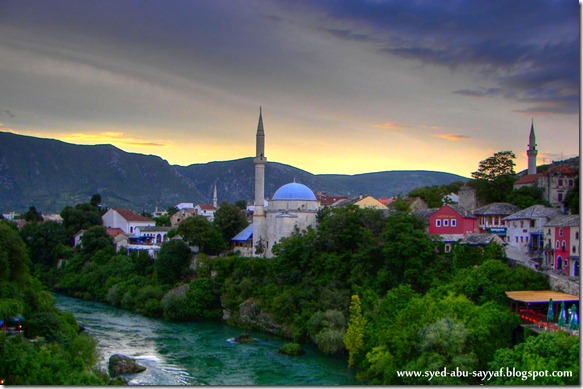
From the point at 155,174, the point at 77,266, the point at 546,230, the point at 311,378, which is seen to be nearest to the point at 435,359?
the point at 311,378

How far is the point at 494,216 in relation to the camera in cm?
2039

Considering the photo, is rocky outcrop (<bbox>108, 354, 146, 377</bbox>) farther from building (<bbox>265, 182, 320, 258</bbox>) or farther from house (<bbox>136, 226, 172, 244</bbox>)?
house (<bbox>136, 226, 172, 244</bbox>)

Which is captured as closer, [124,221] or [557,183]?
[557,183]

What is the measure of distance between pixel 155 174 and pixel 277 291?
39.6 m

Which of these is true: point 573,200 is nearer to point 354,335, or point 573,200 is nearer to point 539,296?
point 539,296

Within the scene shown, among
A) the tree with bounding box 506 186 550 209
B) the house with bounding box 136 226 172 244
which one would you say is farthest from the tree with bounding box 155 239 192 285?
the tree with bounding box 506 186 550 209

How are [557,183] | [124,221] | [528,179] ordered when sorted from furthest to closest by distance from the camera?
1. [124,221]
2. [528,179]
3. [557,183]

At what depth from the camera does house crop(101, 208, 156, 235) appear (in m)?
35.8

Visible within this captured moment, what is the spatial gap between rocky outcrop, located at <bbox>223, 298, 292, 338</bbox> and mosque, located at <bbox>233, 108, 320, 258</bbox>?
330cm

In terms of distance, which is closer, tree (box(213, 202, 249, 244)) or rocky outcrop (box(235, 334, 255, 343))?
rocky outcrop (box(235, 334, 255, 343))

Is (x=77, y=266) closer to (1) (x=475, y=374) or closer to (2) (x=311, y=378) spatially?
(2) (x=311, y=378)

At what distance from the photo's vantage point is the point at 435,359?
496 inches

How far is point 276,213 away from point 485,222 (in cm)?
746

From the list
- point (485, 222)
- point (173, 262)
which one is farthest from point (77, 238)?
point (485, 222)
